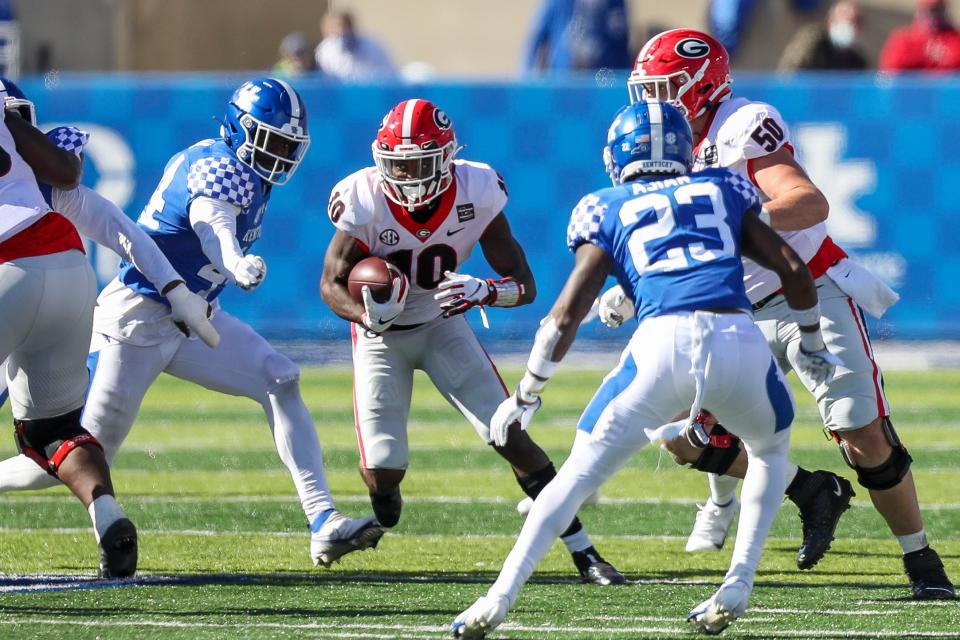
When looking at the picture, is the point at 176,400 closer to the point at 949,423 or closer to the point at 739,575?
the point at 949,423

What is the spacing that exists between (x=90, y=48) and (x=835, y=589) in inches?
458

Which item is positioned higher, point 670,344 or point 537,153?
point 670,344

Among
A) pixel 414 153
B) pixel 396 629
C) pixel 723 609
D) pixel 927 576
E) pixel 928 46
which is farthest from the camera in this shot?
pixel 928 46

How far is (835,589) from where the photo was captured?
5.41 meters

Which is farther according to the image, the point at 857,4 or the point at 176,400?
the point at 857,4

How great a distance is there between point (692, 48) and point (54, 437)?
242cm

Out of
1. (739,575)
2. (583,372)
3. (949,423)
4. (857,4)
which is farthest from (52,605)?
(857,4)

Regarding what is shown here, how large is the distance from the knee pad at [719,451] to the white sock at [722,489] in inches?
14.9

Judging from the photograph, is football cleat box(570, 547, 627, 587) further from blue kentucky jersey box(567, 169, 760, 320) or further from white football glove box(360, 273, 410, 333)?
blue kentucky jersey box(567, 169, 760, 320)

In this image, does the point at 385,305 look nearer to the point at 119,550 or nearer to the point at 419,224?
the point at 419,224

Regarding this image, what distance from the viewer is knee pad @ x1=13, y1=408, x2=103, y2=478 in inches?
212

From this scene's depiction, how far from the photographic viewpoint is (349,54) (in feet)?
46.3

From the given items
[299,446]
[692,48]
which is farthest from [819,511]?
[299,446]

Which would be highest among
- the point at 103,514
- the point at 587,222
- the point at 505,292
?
the point at 587,222
